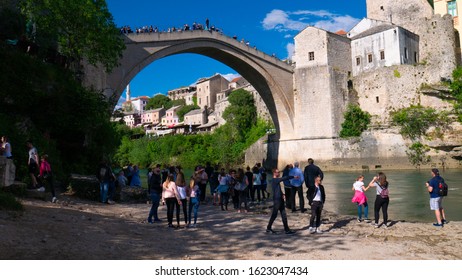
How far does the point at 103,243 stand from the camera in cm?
555

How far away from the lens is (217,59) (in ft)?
102

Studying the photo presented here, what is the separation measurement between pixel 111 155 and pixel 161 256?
11.5 meters

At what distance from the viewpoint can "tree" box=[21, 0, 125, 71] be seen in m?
13.4

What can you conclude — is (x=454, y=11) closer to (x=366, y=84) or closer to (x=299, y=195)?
(x=366, y=84)

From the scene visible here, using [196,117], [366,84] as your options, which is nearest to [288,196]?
[366,84]

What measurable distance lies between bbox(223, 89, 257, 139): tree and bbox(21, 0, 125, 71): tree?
33743 millimetres

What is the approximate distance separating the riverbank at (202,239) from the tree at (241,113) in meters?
40.0

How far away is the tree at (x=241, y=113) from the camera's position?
48688 mm

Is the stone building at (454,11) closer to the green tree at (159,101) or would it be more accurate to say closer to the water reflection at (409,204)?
the water reflection at (409,204)

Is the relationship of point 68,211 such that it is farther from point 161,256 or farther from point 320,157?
point 320,157

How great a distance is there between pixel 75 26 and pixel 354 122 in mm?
25384

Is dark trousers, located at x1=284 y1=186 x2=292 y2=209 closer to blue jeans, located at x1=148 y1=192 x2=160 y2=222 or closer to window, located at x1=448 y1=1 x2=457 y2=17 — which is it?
blue jeans, located at x1=148 y1=192 x2=160 y2=222

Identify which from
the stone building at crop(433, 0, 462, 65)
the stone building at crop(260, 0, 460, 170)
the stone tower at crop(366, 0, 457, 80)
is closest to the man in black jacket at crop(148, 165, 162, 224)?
the stone building at crop(260, 0, 460, 170)

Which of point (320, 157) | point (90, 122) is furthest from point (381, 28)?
point (90, 122)
